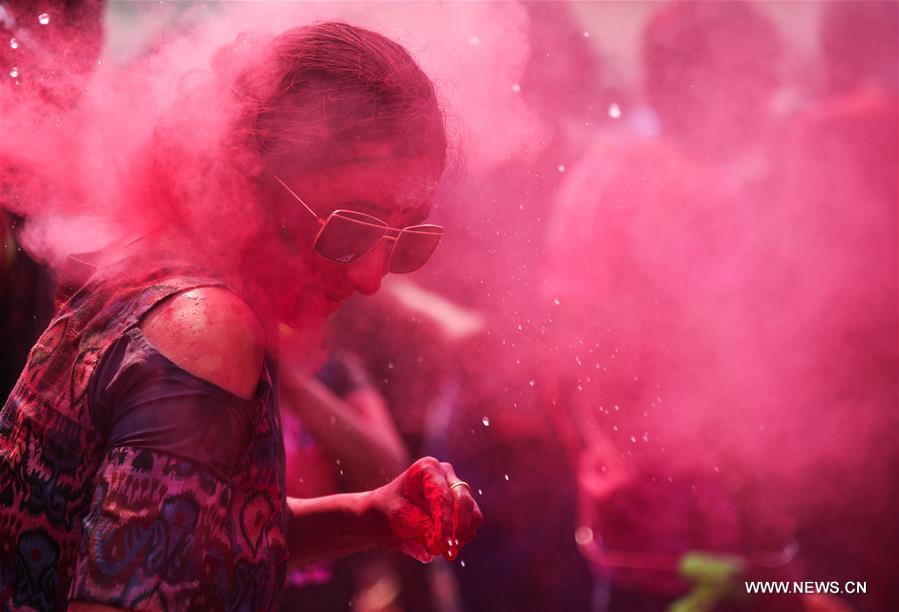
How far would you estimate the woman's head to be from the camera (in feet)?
4.47

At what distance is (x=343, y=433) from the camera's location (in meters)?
2.75

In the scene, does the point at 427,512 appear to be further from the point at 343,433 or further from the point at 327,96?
the point at 343,433

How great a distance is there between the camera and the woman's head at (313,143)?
4.47 feet

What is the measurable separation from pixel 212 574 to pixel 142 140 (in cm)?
100

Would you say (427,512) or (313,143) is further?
(427,512)

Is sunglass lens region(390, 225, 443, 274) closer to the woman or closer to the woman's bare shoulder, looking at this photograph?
the woman

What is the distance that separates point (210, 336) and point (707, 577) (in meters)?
2.70

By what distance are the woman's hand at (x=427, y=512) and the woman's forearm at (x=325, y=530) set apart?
0.26 feet

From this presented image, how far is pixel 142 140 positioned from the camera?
5.65 feet

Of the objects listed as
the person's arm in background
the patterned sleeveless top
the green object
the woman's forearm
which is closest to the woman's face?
the patterned sleeveless top

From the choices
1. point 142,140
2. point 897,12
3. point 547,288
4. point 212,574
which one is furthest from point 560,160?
point 212,574

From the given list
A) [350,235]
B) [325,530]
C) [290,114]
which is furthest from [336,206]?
[325,530]

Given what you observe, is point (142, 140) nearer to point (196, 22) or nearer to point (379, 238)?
point (196, 22)

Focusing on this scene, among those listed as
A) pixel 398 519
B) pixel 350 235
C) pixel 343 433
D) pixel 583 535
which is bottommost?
pixel 583 535
